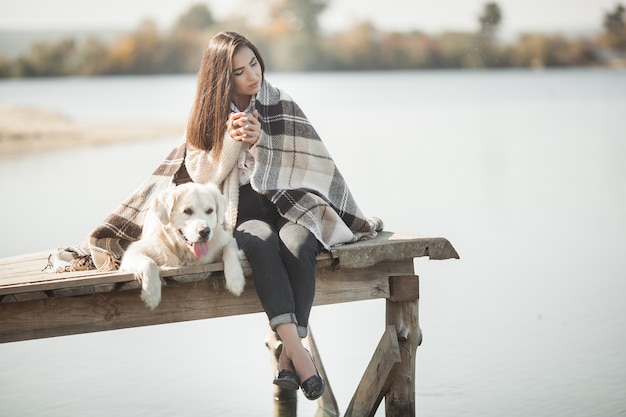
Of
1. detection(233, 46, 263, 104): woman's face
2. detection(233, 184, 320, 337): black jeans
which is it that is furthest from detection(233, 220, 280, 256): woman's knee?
detection(233, 46, 263, 104): woman's face

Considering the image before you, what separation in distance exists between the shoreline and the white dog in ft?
50.1

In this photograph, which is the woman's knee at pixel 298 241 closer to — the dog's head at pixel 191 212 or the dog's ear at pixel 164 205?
the dog's head at pixel 191 212

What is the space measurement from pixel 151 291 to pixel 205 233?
31cm

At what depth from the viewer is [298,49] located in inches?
1529

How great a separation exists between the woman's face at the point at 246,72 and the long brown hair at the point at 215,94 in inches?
0.8

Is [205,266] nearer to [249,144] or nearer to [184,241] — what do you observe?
[184,241]

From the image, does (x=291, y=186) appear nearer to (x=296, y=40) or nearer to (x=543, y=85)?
(x=543, y=85)

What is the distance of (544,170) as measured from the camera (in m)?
15.9

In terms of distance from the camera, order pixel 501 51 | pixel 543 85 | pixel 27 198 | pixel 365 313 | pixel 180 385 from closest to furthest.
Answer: pixel 180 385
pixel 365 313
pixel 27 198
pixel 543 85
pixel 501 51

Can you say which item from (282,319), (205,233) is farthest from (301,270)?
(205,233)

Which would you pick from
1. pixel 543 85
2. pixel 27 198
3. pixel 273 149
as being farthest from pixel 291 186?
pixel 543 85

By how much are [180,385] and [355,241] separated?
1.99m

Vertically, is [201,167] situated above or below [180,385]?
above

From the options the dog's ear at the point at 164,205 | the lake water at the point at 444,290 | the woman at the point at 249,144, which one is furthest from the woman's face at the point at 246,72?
the lake water at the point at 444,290
